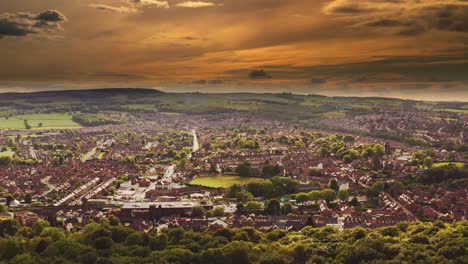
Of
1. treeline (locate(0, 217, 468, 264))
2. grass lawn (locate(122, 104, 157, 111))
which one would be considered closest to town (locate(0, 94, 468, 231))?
treeline (locate(0, 217, 468, 264))

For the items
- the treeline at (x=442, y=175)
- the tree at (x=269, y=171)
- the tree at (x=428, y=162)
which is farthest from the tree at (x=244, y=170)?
the tree at (x=428, y=162)

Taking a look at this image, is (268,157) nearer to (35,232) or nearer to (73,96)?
(35,232)

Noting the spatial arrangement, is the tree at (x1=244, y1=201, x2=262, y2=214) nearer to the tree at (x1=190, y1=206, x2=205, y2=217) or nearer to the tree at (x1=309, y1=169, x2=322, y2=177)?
the tree at (x1=190, y1=206, x2=205, y2=217)

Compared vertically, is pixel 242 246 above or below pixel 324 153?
above

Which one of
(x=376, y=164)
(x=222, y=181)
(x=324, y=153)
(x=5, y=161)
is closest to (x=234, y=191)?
(x=222, y=181)

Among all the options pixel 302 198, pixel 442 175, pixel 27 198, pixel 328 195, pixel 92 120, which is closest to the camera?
pixel 302 198

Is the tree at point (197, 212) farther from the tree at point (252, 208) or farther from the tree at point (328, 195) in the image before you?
→ the tree at point (328, 195)

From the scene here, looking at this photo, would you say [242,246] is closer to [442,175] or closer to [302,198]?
[302,198]
